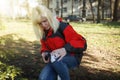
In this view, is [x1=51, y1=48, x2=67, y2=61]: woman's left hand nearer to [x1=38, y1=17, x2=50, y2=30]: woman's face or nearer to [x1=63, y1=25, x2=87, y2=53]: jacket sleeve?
[x1=63, y1=25, x2=87, y2=53]: jacket sleeve

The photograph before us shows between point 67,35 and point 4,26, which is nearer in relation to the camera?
point 67,35

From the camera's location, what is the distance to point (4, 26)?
5.99m

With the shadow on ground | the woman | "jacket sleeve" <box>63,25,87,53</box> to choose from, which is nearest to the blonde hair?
the woman

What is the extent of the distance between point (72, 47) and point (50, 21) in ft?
1.73

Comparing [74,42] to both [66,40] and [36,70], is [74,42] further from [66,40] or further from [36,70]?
[36,70]

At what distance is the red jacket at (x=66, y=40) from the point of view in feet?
16.8

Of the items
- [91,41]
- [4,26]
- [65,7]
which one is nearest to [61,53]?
[4,26]

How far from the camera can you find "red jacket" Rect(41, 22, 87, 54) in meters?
5.13

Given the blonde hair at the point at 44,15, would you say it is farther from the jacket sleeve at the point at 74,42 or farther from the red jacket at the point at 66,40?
the jacket sleeve at the point at 74,42

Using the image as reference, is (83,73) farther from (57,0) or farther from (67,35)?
(57,0)

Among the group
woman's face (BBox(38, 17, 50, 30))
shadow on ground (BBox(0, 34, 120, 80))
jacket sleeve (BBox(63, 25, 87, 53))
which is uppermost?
woman's face (BBox(38, 17, 50, 30))

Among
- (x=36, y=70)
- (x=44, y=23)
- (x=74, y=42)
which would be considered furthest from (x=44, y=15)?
(x=36, y=70)

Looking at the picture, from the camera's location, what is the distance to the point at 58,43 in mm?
5301

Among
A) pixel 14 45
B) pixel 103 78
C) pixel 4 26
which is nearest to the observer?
pixel 4 26
